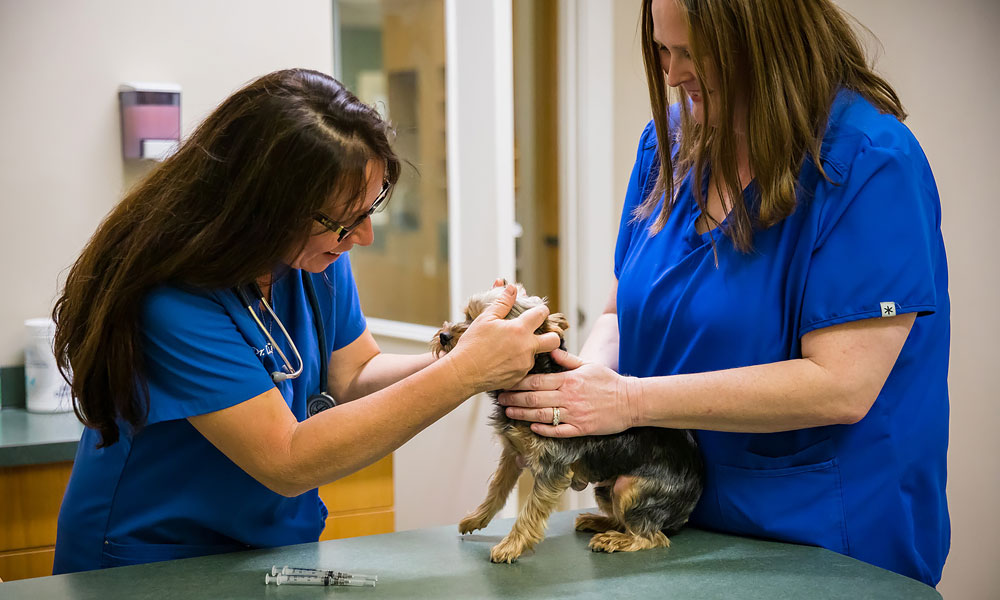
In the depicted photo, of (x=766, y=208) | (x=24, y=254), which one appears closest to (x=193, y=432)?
(x=766, y=208)

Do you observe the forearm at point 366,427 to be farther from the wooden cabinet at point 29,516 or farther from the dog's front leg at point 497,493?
the wooden cabinet at point 29,516

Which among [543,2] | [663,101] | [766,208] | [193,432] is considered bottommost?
[193,432]

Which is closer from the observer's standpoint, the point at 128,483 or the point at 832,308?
the point at 832,308

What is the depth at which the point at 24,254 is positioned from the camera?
8.84 feet

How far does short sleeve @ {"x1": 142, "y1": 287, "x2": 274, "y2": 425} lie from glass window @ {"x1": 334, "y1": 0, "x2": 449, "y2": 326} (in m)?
2.14

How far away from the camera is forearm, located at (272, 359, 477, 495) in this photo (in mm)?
1334

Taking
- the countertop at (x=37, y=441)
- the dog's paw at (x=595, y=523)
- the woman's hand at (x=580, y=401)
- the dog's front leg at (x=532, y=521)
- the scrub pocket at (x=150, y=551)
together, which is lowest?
the countertop at (x=37, y=441)

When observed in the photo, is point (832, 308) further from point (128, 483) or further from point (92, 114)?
point (92, 114)

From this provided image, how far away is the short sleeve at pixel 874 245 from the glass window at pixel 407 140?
231 centimetres

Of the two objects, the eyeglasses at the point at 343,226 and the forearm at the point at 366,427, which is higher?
the eyeglasses at the point at 343,226

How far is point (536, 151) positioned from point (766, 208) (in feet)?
10.4

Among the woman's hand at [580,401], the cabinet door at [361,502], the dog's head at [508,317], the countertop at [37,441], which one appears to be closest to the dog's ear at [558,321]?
the dog's head at [508,317]

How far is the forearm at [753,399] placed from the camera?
128 cm

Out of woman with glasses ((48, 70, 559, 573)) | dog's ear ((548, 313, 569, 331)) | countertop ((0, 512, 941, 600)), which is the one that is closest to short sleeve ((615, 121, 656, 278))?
dog's ear ((548, 313, 569, 331))
